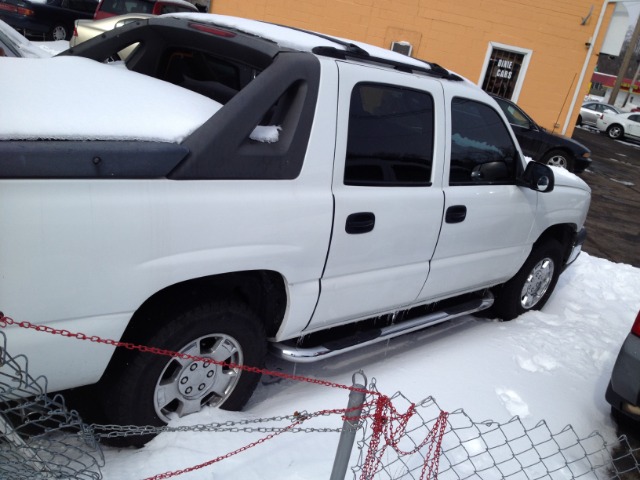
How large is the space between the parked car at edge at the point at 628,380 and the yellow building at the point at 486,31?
1237cm

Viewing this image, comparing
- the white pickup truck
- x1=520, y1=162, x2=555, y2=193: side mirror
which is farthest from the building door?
the white pickup truck

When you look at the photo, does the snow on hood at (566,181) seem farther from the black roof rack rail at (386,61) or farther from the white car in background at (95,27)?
the white car in background at (95,27)

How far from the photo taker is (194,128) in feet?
8.25

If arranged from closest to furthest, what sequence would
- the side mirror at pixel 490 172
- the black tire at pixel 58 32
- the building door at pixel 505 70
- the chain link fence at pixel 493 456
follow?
the chain link fence at pixel 493 456 → the side mirror at pixel 490 172 → the building door at pixel 505 70 → the black tire at pixel 58 32

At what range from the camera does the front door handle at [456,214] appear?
3.66 metres

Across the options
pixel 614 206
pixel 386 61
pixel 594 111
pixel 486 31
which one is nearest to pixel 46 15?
pixel 486 31

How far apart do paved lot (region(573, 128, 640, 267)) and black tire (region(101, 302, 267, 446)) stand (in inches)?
257

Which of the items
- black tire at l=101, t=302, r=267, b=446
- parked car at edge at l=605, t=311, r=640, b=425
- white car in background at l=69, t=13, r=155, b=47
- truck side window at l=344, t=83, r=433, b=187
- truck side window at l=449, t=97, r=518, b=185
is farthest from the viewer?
white car in background at l=69, t=13, r=155, b=47

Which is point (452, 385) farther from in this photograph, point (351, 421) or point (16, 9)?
point (16, 9)

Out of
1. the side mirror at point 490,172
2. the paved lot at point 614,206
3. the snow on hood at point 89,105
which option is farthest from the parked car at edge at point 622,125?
the snow on hood at point 89,105

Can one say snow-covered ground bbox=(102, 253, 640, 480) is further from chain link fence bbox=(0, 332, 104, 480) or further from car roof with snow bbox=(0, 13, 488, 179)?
car roof with snow bbox=(0, 13, 488, 179)

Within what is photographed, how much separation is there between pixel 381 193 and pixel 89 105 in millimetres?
1549

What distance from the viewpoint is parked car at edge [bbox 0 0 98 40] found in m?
15.6

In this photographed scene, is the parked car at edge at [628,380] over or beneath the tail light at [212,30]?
beneath
